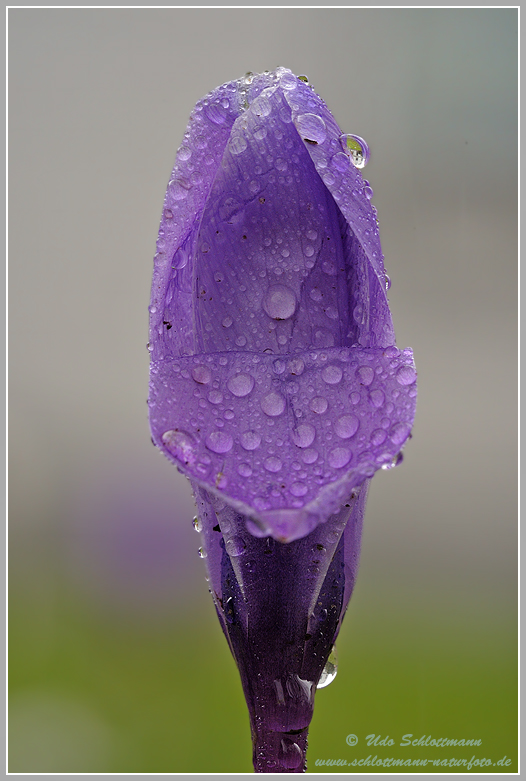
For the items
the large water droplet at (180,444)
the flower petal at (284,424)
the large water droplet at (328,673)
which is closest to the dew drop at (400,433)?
the flower petal at (284,424)

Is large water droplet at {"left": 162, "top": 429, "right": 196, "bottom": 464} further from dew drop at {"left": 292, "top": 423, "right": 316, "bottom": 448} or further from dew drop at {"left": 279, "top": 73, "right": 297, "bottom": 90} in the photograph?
dew drop at {"left": 279, "top": 73, "right": 297, "bottom": 90}

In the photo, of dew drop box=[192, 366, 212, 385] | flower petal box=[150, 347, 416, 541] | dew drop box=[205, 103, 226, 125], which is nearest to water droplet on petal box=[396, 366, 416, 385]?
flower petal box=[150, 347, 416, 541]

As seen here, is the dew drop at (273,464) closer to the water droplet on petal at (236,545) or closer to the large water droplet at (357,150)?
the water droplet on petal at (236,545)

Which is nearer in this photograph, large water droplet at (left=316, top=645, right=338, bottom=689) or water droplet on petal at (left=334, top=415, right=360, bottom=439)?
water droplet on petal at (left=334, top=415, right=360, bottom=439)

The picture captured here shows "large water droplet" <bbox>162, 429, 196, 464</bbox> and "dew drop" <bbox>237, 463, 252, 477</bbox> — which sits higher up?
"large water droplet" <bbox>162, 429, 196, 464</bbox>

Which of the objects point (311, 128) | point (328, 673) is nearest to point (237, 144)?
point (311, 128)

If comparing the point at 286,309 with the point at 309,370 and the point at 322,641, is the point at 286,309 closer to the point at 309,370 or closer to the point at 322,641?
the point at 309,370

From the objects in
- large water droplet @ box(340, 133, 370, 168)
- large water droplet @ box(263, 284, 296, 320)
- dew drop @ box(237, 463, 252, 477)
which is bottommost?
dew drop @ box(237, 463, 252, 477)

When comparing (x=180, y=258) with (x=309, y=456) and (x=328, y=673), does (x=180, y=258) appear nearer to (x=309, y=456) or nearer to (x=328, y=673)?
(x=309, y=456)
